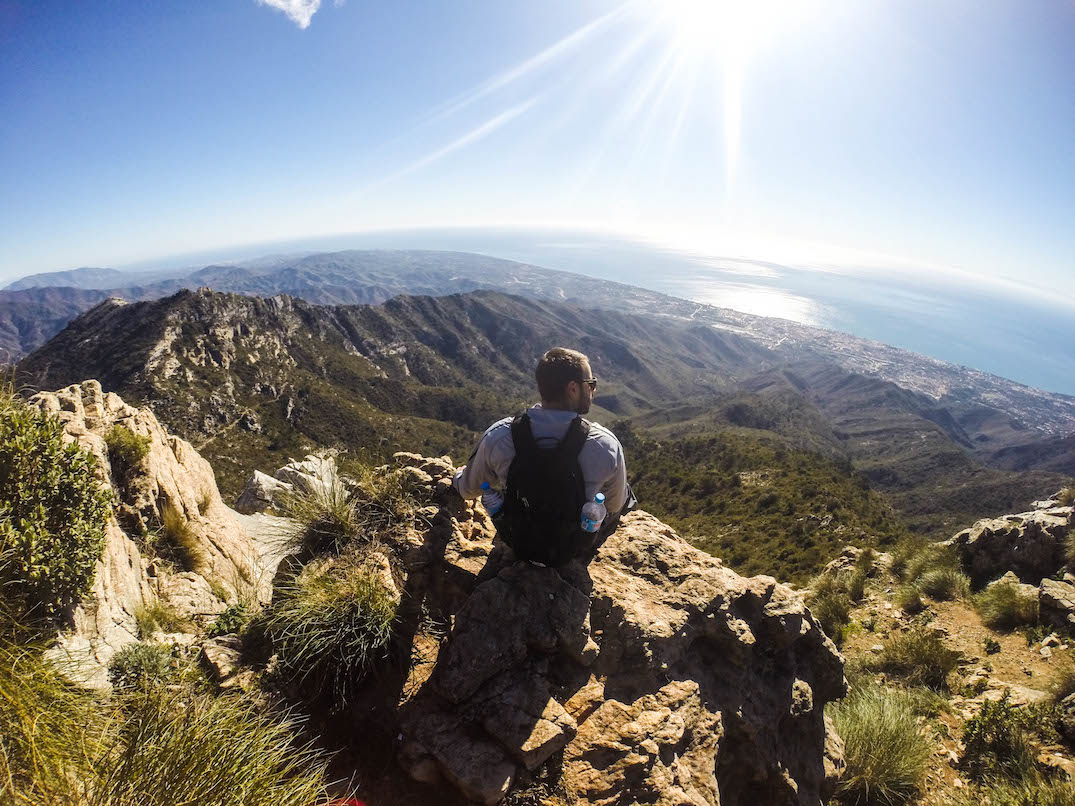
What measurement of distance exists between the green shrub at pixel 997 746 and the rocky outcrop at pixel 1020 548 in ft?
19.3

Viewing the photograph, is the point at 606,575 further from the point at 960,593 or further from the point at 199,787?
the point at 960,593

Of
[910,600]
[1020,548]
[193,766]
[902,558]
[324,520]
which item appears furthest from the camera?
[902,558]

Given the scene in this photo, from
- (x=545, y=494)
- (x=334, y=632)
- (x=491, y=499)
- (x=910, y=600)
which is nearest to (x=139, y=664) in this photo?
(x=334, y=632)

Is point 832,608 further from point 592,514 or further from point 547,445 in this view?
point 547,445

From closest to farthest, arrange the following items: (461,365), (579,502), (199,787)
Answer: (199,787)
(579,502)
(461,365)

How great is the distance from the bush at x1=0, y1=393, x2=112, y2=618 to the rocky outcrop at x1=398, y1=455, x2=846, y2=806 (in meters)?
2.95

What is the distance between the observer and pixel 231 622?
420 centimetres

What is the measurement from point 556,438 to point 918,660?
806cm

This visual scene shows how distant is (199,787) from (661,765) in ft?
9.36

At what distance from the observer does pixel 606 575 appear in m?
4.61

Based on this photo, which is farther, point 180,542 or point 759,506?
point 759,506

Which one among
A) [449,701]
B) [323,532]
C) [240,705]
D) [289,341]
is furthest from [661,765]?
[289,341]

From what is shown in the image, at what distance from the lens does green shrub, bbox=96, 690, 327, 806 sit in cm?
200

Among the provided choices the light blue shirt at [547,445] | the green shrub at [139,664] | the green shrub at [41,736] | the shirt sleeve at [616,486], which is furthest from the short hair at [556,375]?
the green shrub at [139,664]
